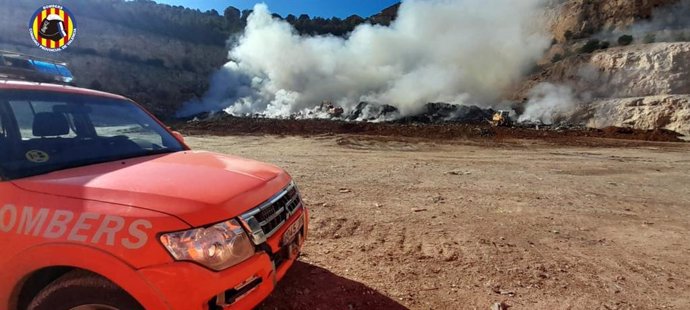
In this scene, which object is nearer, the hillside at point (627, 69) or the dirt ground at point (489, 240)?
the dirt ground at point (489, 240)

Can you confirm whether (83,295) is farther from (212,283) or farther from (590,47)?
(590,47)

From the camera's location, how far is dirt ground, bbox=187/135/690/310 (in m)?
3.31

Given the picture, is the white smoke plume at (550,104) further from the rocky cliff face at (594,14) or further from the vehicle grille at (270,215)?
the vehicle grille at (270,215)

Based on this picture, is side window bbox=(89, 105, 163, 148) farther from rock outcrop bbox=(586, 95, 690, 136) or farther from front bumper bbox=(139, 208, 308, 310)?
rock outcrop bbox=(586, 95, 690, 136)

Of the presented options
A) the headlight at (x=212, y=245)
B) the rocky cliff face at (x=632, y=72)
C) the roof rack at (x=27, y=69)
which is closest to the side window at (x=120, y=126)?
the roof rack at (x=27, y=69)

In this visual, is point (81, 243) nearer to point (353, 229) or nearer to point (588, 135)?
point (353, 229)

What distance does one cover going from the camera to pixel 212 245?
1944mm

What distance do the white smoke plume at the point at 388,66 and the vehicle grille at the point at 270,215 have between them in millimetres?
29608

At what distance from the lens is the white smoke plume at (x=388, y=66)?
3581 centimetres

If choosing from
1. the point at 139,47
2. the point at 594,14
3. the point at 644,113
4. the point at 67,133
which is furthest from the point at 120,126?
the point at 594,14

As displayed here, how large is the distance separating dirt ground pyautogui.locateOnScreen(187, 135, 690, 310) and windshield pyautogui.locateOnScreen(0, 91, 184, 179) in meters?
1.55

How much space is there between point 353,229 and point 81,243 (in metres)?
3.26

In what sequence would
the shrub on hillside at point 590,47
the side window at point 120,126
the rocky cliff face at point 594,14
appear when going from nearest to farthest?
the side window at point 120,126 < the shrub on hillside at point 590,47 < the rocky cliff face at point 594,14

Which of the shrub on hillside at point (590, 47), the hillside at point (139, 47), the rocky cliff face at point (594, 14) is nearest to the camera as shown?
the hillside at point (139, 47)
